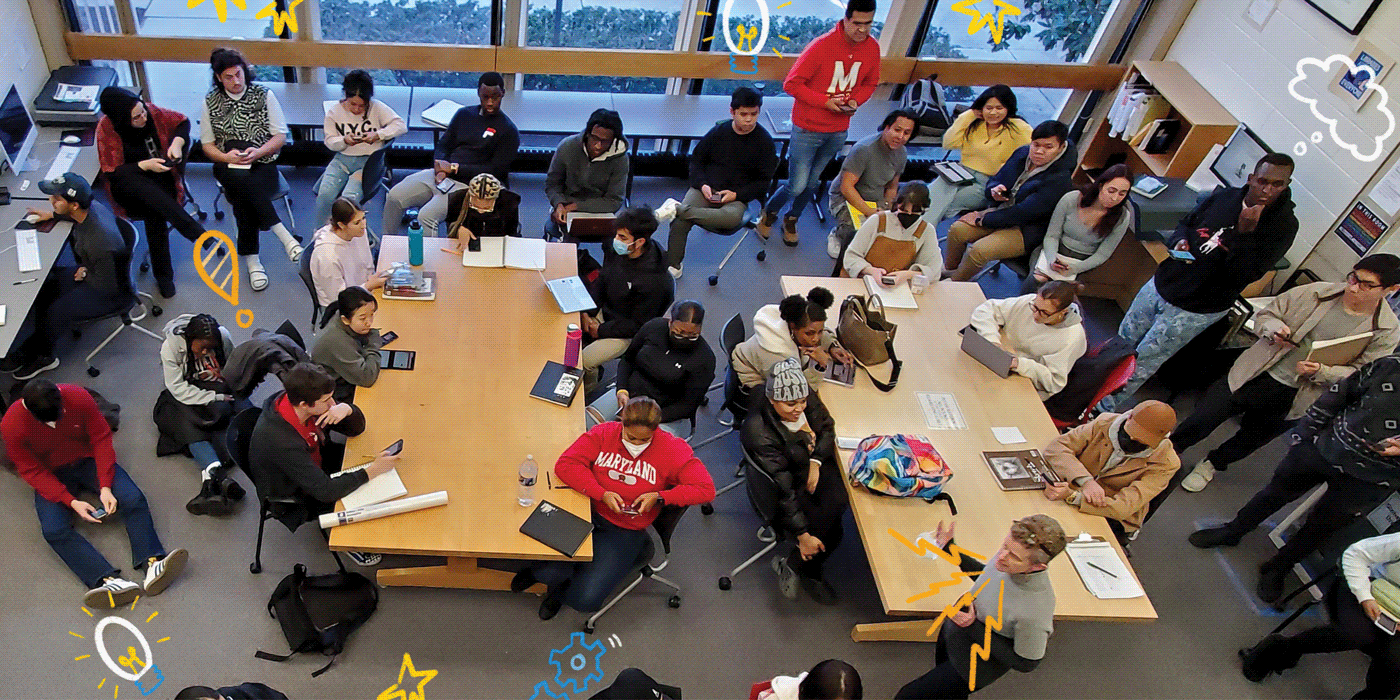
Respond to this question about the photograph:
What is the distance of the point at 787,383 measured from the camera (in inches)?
156

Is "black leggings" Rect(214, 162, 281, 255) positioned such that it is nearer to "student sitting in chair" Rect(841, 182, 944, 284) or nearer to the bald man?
"student sitting in chair" Rect(841, 182, 944, 284)

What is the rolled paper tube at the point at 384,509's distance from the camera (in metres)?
3.50

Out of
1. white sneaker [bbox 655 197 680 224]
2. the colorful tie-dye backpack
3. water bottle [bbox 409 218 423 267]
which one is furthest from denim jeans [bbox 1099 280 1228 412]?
water bottle [bbox 409 218 423 267]

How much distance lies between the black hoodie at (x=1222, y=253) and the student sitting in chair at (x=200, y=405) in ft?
17.7

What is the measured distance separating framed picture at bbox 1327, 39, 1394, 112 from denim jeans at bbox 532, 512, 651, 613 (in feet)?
17.3

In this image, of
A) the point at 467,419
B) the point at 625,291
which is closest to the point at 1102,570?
the point at 625,291

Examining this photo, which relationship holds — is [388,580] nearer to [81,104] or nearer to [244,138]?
[244,138]

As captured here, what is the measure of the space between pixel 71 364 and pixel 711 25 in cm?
497

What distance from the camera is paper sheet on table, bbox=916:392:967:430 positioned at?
14.5 ft

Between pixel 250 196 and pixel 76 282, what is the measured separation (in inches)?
45.3

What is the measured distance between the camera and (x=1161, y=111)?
6949 millimetres

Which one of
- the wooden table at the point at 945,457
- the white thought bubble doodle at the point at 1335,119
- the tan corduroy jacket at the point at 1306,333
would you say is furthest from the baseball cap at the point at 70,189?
the white thought bubble doodle at the point at 1335,119

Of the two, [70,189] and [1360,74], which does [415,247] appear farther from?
[1360,74]

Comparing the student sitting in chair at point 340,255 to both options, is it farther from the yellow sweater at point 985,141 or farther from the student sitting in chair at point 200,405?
the yellow sweater at point 985,141
